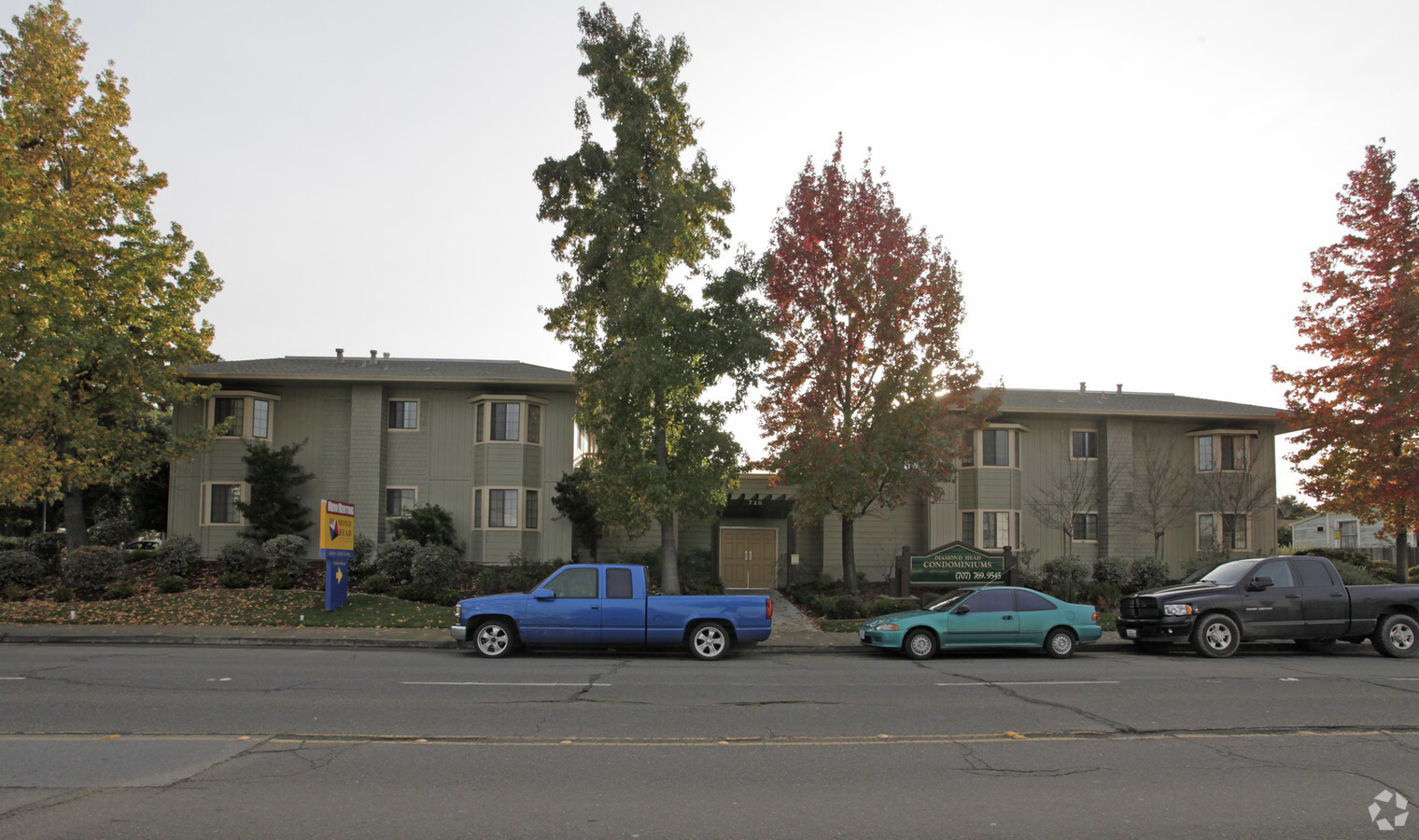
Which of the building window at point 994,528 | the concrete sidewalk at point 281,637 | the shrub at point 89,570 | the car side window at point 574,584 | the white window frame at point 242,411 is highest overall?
the white window frame at point 242,411

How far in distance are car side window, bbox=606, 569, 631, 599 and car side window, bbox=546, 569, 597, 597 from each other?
0.78 ft

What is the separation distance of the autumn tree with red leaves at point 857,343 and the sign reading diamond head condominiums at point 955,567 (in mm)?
1627

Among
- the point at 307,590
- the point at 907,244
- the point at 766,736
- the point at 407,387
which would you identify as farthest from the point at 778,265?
the point at 766,736

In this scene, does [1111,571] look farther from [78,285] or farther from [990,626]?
[78,285]

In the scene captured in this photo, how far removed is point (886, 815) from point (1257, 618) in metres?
12.6

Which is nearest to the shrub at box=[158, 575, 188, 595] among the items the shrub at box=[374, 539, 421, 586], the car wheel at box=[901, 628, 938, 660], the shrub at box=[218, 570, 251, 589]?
the shrub at box=[218, 570, 251, 589]

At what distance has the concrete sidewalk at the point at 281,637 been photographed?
16969 millimetres

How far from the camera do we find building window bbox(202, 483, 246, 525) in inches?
1067

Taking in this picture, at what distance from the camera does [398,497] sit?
27.8 meters

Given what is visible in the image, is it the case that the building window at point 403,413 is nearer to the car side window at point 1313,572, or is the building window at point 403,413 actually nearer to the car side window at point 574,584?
the car side window at point 574,584

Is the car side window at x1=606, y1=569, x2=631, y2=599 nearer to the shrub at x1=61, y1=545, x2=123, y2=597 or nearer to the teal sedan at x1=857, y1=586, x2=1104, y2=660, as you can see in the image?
the teal sedan at x1=857, y1=586, x2=1104, y2=660

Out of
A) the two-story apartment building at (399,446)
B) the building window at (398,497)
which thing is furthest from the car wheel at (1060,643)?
the building window at (398,497)

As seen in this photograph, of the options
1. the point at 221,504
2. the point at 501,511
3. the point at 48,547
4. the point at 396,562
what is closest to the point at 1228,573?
the point at 501,511

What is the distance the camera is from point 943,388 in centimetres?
2270
